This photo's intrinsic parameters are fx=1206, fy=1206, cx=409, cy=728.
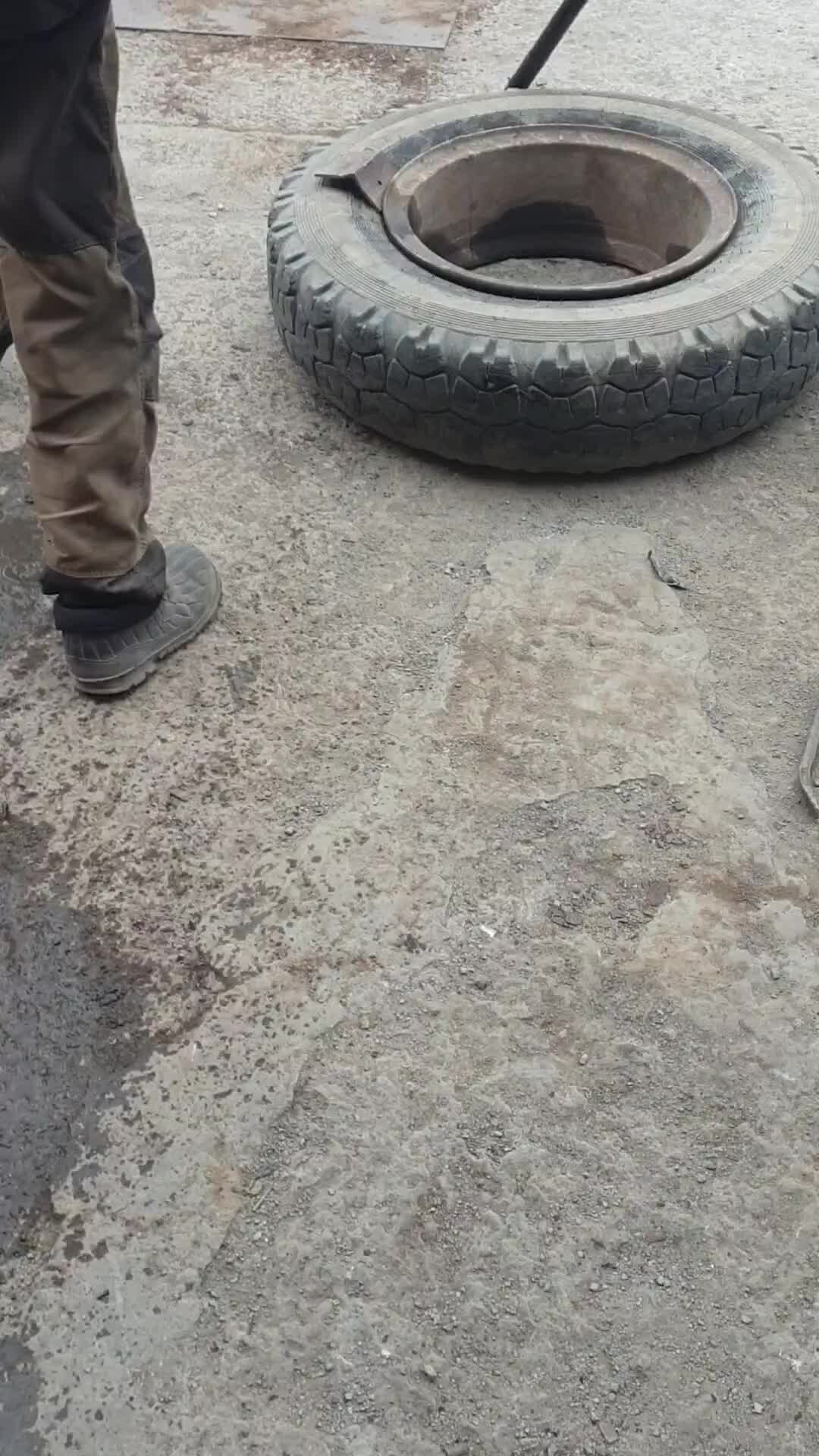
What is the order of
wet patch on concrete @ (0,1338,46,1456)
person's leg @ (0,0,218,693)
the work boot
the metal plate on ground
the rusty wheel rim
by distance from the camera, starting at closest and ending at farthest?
wet patch on concrete @ (0,1338,46,1456) < person's leg @ (0,0,218,693) < the work boot < the rusty wheel rim < the metal plate on ground

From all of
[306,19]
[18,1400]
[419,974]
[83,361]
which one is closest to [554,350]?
[83,361]

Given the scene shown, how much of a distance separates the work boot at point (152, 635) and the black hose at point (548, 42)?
5.47 feet

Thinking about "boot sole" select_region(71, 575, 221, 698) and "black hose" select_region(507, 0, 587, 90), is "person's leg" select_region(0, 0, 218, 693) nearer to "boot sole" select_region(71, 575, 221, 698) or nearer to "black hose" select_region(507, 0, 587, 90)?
"boot sole" select_region(71, 575, 221, 698)

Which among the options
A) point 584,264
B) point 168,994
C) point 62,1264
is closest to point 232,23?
point 584,264

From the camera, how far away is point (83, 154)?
1.50m

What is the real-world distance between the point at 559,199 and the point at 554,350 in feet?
2.87

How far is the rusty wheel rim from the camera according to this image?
8.40 ft

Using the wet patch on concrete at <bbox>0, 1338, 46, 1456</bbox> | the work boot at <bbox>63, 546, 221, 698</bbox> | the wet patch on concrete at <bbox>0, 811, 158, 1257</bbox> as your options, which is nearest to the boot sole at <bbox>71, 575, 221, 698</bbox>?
the work boot at <bbox>63, 546, 221, 698</bbox>

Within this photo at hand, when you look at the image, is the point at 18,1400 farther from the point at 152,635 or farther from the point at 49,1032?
the point at 152,635

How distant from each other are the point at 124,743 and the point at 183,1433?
94 centimetres

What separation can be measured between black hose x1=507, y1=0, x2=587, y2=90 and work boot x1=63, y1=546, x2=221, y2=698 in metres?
1.67

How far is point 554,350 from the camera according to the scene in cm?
209

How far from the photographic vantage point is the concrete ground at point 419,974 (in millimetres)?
1186

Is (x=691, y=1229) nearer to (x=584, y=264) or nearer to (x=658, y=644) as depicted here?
(x=658, y=644)
